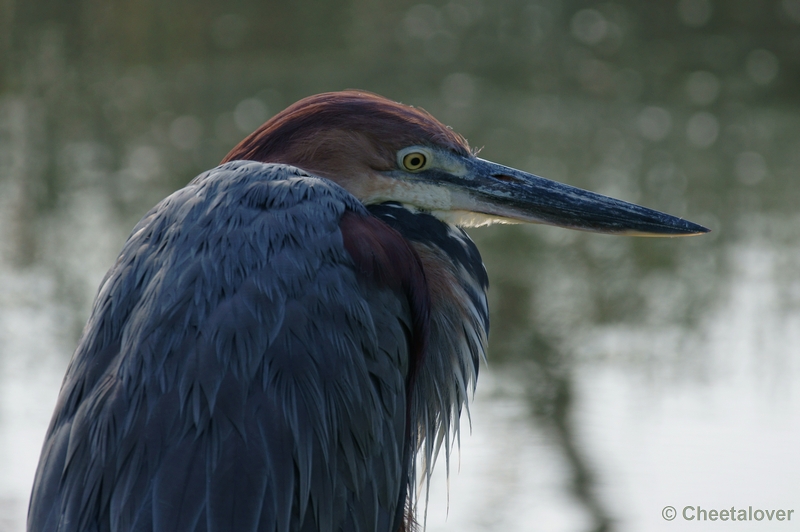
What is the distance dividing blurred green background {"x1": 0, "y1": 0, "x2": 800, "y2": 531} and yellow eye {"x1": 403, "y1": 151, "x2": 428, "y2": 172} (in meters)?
2.17

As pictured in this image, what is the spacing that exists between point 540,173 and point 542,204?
4.71 metres

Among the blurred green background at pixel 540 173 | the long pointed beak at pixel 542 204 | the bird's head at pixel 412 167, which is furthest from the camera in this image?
the blurred green background at pixel 540 173

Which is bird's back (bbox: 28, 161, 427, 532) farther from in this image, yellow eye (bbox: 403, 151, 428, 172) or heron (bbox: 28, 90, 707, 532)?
yellow eye (bbox: 403, 151, 428, 172)

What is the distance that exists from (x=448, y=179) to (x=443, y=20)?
8.85 metres

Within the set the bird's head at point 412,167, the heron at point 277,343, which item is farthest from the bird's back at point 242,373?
the bird's head at point 412,167

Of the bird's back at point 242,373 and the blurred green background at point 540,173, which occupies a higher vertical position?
the blurred green background at point 540,173

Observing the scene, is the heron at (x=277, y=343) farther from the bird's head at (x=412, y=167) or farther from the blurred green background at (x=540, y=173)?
the blurred green background at (x=540, y=173)

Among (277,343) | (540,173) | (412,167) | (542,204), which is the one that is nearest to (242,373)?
(277,343)

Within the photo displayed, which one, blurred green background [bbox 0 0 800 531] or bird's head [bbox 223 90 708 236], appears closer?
bird's head [bbox 223 90 708 236]

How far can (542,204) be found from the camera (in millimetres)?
2807

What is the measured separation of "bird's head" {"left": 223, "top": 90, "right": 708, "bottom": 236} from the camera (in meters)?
2.56

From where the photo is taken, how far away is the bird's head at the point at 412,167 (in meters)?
2.56

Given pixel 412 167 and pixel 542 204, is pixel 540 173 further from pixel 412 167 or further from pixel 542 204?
pixel 412 167

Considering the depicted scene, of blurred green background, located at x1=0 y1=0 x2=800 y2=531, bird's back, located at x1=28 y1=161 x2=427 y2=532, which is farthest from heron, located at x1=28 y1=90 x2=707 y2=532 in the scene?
blurred green background, located at x1=0 y1=0 x2=800 y2=531
